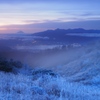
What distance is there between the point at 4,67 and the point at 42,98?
1538 centimetres

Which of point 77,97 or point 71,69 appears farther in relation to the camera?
point 71,69

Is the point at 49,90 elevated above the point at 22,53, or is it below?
above

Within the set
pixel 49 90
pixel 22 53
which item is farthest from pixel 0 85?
pixel 22 53

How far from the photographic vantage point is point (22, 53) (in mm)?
73062

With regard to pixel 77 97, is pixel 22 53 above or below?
below

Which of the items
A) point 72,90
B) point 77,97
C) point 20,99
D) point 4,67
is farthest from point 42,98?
point 4,67

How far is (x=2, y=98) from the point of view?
10.9m

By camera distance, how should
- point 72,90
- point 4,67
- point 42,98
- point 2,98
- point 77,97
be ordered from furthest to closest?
point 4,67 < point 72,90 < point 77,97 < point 42,98 < point 2,98

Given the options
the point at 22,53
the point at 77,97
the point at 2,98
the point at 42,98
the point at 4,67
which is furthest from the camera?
the point at 22,53

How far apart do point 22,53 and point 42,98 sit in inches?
2418

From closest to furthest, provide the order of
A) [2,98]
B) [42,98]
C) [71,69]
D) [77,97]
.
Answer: [2,98] < [42,98] < [77,97] < [71,69]

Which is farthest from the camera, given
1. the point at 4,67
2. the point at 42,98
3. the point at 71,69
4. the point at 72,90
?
the point at 71,69

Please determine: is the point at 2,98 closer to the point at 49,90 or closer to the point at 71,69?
the point at 49,90

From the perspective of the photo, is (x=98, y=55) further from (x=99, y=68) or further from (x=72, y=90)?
(x=72, y=90)
